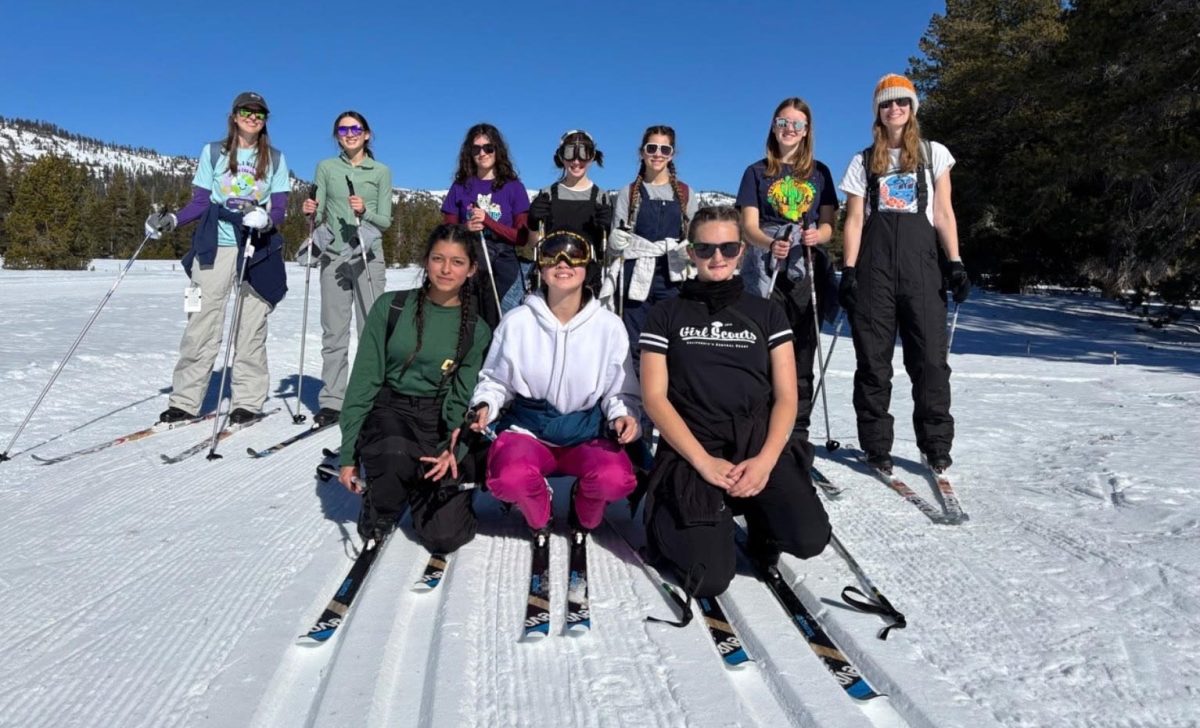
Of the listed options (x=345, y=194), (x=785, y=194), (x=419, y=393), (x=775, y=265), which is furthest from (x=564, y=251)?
(x=345, y=194)

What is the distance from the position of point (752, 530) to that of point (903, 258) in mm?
1897

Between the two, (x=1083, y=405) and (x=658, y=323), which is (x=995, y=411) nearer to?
(x=1083, y=405)

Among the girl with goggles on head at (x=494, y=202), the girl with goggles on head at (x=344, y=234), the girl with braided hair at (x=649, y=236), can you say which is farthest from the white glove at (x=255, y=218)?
the girl with braided hair at (x=649, y=236)

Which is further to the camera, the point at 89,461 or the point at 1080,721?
the point at 89,461

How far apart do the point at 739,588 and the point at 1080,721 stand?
44.9 inches

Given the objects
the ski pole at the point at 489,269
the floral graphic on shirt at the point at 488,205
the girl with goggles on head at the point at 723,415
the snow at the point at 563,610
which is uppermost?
the floral graphic on shirt at the point at 488,205

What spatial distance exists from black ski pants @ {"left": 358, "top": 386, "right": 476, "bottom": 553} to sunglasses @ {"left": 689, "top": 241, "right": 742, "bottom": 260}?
1.43 meters

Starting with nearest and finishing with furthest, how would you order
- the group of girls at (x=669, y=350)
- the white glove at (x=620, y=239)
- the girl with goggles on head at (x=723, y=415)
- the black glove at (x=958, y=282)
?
the girl with goggles on head at (x=723, y=415) → the group of girls at (x=669, y=350) → the black glove at (x=958, y=282) → the white glove at (x=620, y=239)

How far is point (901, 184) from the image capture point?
13.2 feet

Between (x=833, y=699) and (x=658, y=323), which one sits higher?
(x=658, y=323)

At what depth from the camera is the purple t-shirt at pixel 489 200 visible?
5.16 meters

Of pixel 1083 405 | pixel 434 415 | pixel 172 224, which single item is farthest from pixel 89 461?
pixel 1083 405

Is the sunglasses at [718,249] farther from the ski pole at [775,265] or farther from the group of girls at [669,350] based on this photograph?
the ski pole at [775,265]

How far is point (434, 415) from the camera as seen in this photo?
3.51m
